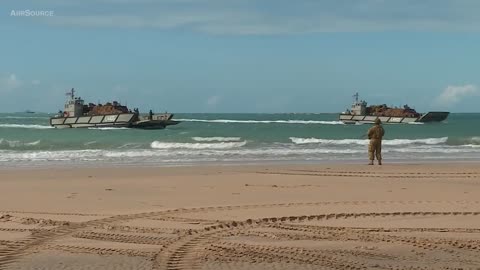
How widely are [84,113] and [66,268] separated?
53.2 m

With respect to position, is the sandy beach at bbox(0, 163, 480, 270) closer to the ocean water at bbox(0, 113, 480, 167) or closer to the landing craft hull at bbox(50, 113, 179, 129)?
the ocean water at bbox(0, 113, 480, 167)

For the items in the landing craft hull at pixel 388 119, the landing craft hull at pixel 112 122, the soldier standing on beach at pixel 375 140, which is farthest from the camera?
the landing craft hull at pixel 388 119

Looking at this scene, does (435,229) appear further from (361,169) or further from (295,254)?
(361,169)

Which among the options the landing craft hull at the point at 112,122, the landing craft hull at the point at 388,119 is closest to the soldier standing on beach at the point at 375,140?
the landing craft hull at the point at 112,122

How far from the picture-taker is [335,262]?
5.59 metres

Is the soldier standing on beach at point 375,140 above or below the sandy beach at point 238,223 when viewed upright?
above

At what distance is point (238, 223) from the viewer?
7602mm

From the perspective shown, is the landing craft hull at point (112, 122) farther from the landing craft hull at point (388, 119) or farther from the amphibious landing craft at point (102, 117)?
the landing craft hull at point (388, 119)

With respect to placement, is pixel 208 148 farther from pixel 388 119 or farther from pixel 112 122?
pixel 388 119

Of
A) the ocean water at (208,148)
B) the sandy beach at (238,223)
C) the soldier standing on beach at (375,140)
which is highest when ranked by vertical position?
the soldier standing on beach at (375,140)

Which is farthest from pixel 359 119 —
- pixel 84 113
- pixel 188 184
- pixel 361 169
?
pixel 188 184

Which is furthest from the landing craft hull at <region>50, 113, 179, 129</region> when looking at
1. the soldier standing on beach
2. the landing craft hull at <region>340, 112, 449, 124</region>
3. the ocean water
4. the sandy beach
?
the sandy beach

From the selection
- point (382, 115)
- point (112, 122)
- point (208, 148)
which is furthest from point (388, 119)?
point (208, 148)

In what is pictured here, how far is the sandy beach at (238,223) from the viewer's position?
225 inches
